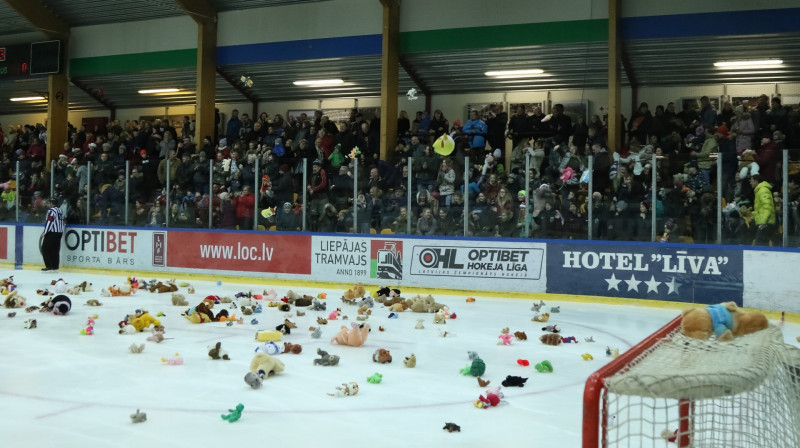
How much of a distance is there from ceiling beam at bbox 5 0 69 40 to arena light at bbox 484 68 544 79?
11.5 meters

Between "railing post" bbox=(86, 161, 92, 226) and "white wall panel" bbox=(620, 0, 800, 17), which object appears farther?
"railing post" bbox=(86, 161, 92, 226)

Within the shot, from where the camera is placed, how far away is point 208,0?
772 inches

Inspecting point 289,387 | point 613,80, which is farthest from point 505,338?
point 613,80

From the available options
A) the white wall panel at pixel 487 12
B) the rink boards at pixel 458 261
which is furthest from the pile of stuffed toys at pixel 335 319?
the white wall panel at pixel 487 12

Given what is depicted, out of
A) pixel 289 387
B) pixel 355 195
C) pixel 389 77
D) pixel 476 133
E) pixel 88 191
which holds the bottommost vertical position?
pixel 289 387

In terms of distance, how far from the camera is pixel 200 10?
64.0 ft

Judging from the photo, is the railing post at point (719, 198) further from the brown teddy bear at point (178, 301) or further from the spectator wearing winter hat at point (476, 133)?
the brown teddy bear at point (178, 301)

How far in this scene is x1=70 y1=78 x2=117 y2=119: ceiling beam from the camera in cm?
2348

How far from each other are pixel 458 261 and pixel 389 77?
5.89 metres

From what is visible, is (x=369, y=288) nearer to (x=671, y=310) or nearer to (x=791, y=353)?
(x=671, y=310)

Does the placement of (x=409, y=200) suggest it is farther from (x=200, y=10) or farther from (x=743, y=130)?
(x=200, y=10)

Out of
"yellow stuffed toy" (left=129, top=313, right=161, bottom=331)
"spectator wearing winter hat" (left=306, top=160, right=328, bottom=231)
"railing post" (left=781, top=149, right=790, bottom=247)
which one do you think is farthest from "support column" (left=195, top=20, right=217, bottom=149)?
"railing post" (left=781, top=149, right=790, bottom=247)

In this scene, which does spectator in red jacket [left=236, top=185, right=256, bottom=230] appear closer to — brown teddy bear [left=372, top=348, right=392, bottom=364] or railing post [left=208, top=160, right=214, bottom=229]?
railing post [left=208, top=160, right=214, bottom=229]

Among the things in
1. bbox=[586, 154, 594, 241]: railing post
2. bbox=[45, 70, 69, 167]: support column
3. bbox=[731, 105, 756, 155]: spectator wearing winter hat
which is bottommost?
bbox=[586, 154, 594, 241]: railing post
